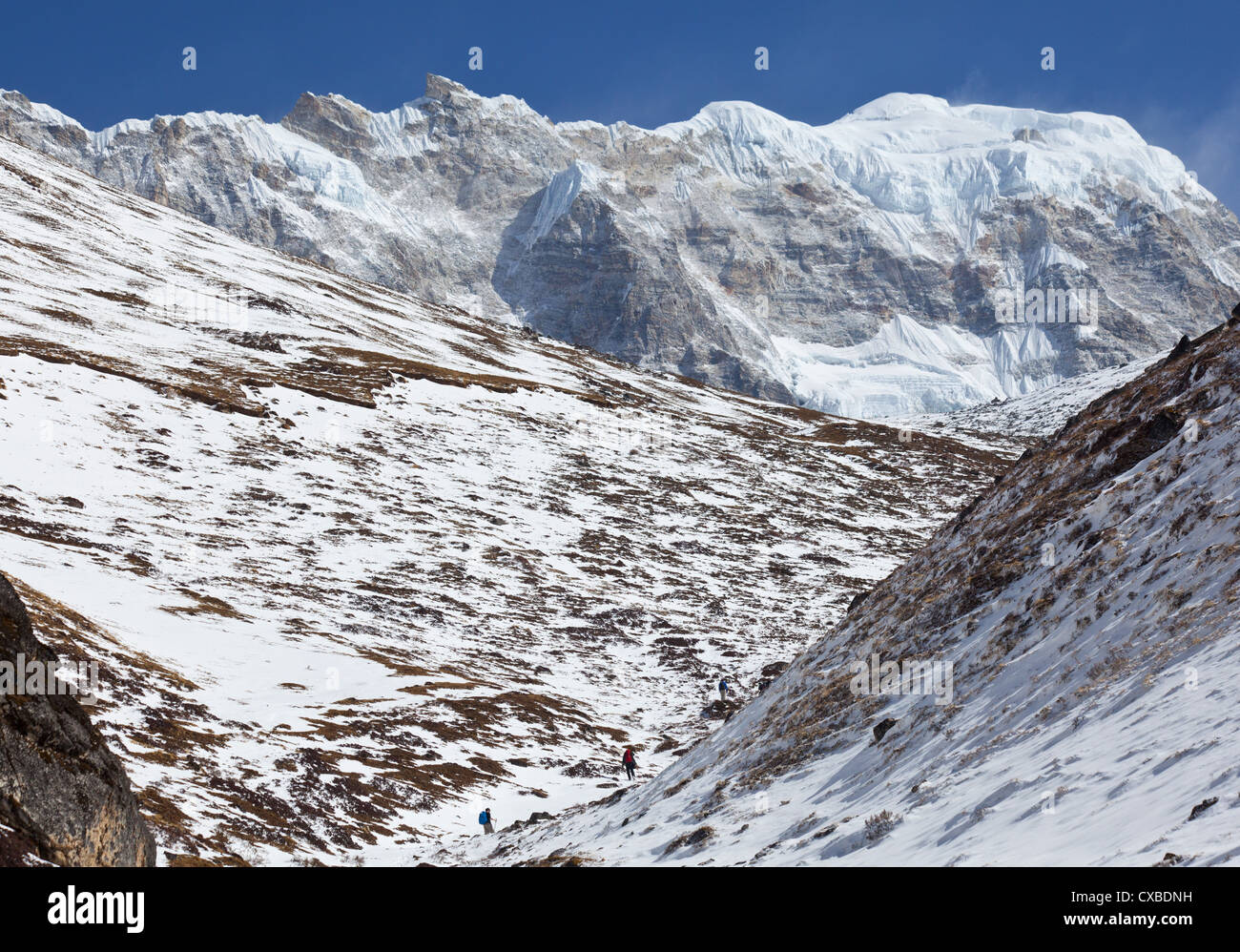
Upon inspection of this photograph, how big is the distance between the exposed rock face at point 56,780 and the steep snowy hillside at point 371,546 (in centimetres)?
606

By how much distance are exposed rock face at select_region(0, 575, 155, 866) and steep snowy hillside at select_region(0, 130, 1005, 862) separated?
6.06m

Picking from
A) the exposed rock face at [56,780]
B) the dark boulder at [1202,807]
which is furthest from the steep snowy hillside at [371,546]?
the dark boulder at [1202,807]

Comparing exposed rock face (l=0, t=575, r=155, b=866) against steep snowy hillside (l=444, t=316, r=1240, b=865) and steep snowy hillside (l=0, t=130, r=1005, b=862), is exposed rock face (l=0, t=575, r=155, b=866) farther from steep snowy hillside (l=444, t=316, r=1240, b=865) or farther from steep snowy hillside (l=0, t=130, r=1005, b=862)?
steep snowy hillside (l=444, t=316, r=1240, b=865)

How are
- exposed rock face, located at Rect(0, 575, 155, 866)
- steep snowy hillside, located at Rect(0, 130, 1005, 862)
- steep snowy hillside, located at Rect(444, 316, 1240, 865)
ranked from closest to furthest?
exposed rock face, located at Rect(0, 575, 155, 866), steep snowy hillside, located at Rect(444, 316, 1240, 865), steep snowy hillside, located at Rect(0, 130, 1005, 862)

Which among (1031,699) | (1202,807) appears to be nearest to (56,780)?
(1202,807)

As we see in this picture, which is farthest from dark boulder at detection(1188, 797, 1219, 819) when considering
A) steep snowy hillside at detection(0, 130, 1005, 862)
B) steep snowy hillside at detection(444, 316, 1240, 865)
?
steep snowy hillside at detection(0, 130, 1005, 862)

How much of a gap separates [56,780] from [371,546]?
176 ft

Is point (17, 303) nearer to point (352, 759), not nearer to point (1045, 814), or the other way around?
point (352, 759)

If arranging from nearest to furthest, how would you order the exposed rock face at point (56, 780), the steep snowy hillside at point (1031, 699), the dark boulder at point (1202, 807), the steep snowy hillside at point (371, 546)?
the dark boulder at point (1202, 807) → the exposed rock face at point (56, 780) → the steep snowy hillside at point (1031, 699) → the steep snowy hillside at point (371, 546)

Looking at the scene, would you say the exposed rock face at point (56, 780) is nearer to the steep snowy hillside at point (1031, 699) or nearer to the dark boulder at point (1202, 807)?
the steep snowy hillside at point (1031, 699)

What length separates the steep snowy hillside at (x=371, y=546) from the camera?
31.7 meters

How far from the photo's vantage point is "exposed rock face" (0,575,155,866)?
11.1 metres
